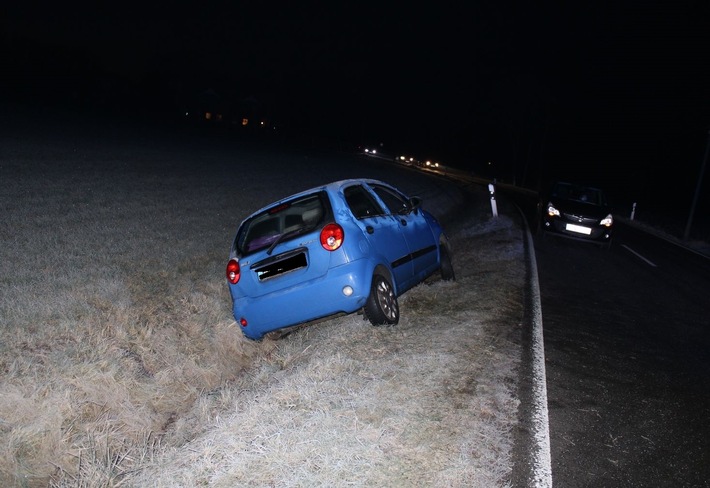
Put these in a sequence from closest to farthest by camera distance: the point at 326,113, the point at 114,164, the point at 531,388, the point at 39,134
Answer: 1. the point at 531,388
2. the point at 114,164
3. the point at 39,134
4. the point at 326,113

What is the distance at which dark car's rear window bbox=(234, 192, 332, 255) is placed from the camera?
532 cm

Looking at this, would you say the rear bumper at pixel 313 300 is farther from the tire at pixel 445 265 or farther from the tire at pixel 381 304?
the tire at pixel 445 265

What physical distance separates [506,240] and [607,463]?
892 centimetres

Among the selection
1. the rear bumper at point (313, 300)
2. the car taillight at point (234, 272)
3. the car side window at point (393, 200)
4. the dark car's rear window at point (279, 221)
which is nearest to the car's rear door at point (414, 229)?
the car side window at point (393, 200)

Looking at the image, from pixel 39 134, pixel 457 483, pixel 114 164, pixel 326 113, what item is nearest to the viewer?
pixel 457 483

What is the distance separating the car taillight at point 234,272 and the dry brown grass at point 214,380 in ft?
2.93

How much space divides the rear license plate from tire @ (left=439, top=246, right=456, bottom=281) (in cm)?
571

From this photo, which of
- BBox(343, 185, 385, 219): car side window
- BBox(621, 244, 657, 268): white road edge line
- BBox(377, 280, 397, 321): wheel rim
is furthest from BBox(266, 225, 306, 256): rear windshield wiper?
BBox(621, 244, 657, 268): white road edge line

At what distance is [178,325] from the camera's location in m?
5.88

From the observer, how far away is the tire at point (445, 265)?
7.54 meters

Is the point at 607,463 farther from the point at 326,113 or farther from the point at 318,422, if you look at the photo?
the point at 326,113

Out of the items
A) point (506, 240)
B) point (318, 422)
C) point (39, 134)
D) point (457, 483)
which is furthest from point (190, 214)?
point (39, 134)

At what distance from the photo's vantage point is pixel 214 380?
5.27m

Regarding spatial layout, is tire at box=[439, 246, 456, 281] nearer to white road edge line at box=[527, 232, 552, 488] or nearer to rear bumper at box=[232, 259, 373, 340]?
white road edge line at box=[527, 232, 552, 488]
